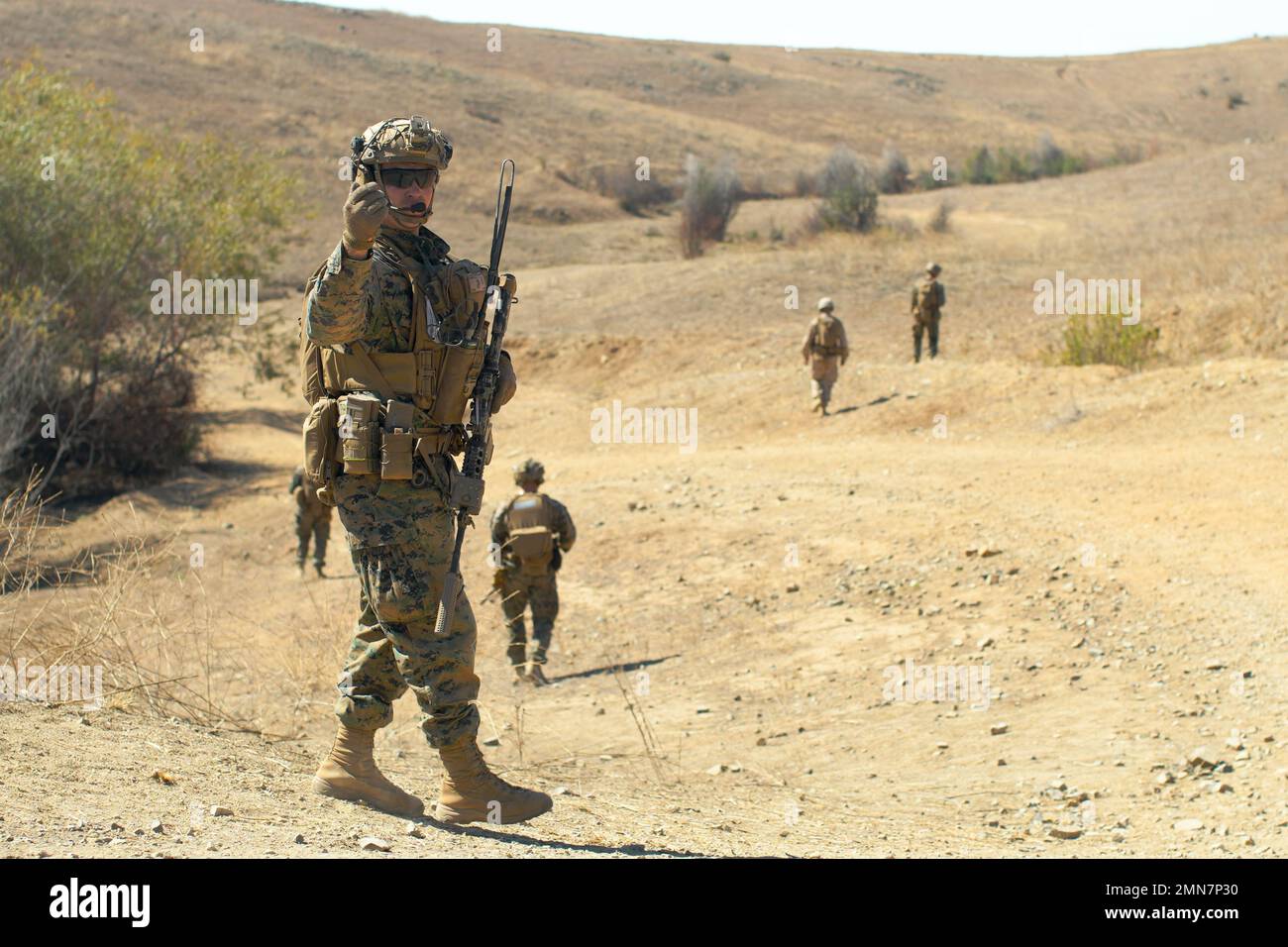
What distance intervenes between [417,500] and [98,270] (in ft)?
47.9

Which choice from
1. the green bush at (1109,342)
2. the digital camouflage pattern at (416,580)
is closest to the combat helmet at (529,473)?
the digital camouflage pattern at (416,580)

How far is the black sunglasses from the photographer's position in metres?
4.71

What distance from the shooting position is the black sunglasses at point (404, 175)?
4.71m

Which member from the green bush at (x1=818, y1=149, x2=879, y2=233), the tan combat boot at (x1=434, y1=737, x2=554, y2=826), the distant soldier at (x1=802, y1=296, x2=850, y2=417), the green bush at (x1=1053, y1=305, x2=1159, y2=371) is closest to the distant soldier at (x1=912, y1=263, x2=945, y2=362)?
the green bush at (x1=1053, y1=305, x2=1159, y2=371)

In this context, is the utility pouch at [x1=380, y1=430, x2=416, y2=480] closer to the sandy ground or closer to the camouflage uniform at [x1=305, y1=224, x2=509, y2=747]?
the camouflage uniform at [x1=305, y1=224, x2=509, y2=747]

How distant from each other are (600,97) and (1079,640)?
2315 inches

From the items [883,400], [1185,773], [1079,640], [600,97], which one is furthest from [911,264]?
[600,97]

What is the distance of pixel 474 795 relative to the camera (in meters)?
4.86

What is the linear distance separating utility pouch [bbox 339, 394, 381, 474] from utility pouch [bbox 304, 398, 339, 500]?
73mm

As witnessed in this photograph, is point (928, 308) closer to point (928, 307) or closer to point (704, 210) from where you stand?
point (928, 307)

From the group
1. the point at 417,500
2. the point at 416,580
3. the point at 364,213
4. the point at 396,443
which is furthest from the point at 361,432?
the point at 364,213

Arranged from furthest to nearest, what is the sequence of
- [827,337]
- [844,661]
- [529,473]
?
[827,337] → [529,473] → [844,661]

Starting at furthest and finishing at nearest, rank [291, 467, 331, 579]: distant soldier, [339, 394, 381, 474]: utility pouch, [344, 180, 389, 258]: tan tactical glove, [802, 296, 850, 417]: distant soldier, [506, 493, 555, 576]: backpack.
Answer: [802, 296, 850, 417]: distant soldier < [291, 467, 331, 579]: distant soldier < [506, 493, 555, 576]: backpack < [339, 394, 381, 474]: utility pouch < [344, 180, 389, 258]: tan tactical glove

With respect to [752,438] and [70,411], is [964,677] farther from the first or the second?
[70,411]
